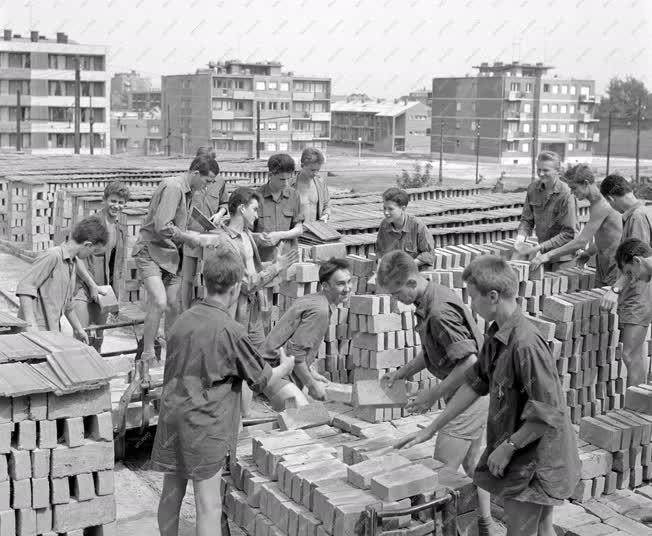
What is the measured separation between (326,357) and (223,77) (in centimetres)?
9081

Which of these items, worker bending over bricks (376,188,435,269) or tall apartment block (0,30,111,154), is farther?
tall apartment block (0,30,111,154)

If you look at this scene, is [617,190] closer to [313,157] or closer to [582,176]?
[582,176]

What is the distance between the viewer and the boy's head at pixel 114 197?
8.95 meters

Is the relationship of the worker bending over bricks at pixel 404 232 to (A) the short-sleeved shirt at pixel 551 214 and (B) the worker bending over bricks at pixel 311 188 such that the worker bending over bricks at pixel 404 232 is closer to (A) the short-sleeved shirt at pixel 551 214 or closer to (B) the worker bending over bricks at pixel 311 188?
(B) the worker bending over bricks at pixel 311 188

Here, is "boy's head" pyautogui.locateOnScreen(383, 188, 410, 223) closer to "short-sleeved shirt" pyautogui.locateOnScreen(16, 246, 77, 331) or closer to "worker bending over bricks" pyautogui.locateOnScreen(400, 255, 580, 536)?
"short-sleeved shirt" pyautogui.locateOnScreen(16, 246, 77, 331)

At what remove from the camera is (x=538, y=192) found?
10.0 m

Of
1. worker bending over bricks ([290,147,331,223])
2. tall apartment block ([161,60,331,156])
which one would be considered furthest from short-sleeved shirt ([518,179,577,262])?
tall apartment block ([161,60,331,156])

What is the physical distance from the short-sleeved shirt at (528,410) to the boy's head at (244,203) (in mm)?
3676

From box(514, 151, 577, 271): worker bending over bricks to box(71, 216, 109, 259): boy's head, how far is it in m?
4.86

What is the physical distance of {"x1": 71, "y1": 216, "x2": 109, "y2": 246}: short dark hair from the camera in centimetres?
719

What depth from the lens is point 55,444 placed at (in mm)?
5410

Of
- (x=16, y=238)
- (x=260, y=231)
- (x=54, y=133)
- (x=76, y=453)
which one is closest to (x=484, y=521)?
(x=76, y=453)

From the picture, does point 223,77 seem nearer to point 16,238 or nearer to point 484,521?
point 16,238

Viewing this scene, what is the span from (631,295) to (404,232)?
232cm
